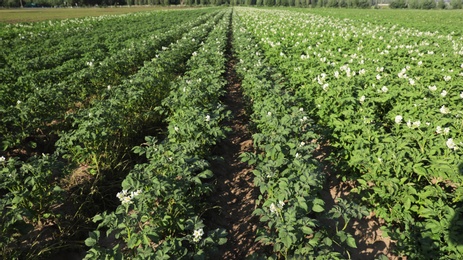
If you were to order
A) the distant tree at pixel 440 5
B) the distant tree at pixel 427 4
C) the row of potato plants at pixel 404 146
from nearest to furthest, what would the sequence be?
1. the row of potato plants at pixel 404 146
2. the distant tree at pixel 427 4
3. the distant tree at pixel 440 5

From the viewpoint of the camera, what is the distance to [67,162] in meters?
5.54

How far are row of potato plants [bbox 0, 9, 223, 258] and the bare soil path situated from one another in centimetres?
213

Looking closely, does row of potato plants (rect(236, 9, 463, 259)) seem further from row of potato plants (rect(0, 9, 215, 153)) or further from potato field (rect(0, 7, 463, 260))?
row of potato plants (rect(0, 9, 215, 153))

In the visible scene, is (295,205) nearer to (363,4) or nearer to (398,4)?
(363,4)

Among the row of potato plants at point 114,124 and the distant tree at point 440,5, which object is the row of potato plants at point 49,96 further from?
the distant tree at point 440,5

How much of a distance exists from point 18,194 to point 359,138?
508cm

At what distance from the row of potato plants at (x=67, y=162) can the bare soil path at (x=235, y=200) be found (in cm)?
213

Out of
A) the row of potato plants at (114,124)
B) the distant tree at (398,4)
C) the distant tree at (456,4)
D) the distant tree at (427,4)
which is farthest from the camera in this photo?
the distant tree at (398,4)

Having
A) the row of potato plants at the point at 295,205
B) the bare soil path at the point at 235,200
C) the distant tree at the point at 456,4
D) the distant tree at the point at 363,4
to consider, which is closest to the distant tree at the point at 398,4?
the distant tree at the point at 363,4

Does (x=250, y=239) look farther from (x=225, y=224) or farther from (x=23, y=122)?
(x=23, y=122)

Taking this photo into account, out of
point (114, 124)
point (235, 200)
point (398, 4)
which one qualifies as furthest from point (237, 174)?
point (398, 4)

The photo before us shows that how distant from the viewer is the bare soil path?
152 inches

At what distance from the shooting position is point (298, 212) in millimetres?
2996

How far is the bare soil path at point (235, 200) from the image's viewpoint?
3860 mm
